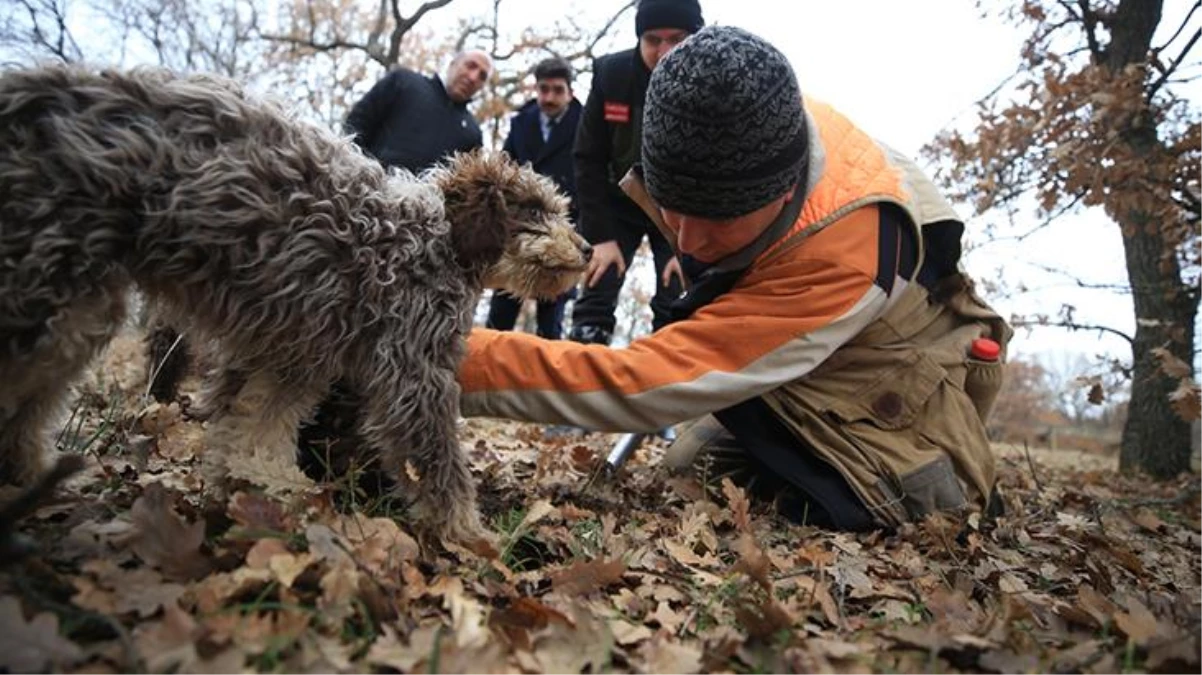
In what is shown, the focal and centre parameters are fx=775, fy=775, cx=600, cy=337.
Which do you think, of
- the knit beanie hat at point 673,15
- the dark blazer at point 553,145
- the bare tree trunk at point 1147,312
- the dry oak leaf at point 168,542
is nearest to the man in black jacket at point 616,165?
the knit beanie hat at point 673,15

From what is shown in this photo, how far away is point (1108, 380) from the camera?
6.28 meters

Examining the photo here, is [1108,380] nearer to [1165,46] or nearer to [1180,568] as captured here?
[1180,568]

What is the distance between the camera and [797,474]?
4102 mm

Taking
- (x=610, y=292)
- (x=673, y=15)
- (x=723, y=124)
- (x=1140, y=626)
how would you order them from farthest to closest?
(x=610, y=292)
(x=673, y=15)
(x=723, y=124)
(x=1140, y=626)

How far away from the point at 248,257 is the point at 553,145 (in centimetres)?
639

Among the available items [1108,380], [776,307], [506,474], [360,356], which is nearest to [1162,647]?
[776,307]

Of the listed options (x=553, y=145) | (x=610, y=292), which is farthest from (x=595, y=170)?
(x=553, y=145)

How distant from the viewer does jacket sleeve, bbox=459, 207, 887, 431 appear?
10.9 ft

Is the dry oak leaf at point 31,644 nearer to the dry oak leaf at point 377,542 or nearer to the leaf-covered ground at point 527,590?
the leaf-covered ground at point 527,590

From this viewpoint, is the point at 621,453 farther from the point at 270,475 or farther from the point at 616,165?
the point at 616,165

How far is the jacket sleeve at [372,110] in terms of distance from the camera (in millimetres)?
8266

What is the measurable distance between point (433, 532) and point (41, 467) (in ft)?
4.65

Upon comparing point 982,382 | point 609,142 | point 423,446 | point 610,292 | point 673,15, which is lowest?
point 423,446

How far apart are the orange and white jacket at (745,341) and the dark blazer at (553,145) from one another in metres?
4.96
